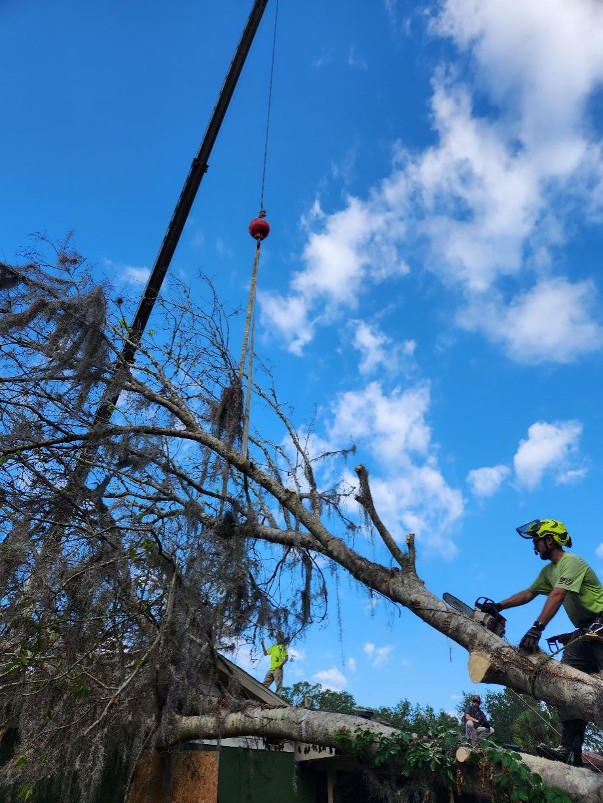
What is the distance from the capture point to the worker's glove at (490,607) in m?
Answer: 5.14

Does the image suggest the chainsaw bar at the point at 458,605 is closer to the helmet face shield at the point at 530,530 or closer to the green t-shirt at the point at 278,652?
the helmet face shield at the point at 530,530

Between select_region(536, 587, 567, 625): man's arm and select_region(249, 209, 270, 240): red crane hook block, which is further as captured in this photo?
select_region(249, 209, 270, 240): red crane hook block

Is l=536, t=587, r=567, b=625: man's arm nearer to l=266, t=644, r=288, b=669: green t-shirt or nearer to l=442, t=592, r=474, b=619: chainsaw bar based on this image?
l=442, t=592, r=474, b=619: chainsaw bar

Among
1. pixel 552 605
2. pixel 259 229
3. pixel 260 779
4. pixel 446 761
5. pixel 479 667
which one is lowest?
pixel 446 761

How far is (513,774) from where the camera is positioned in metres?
4.53

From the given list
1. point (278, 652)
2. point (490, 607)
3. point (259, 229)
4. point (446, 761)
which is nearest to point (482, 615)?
point (490, 607)

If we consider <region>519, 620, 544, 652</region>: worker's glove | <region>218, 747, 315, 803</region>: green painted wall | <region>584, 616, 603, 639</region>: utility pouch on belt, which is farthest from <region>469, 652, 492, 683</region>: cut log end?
<region>218, 747, 315, 803</region>: green painted wall

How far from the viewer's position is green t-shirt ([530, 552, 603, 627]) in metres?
4.82

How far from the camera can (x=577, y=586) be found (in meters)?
4.78

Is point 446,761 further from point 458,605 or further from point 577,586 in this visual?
point 577,586

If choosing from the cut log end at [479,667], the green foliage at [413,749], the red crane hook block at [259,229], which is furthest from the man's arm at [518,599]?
the red crane hook block at [259,229]

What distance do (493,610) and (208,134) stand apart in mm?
7410

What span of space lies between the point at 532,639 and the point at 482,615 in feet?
1.61

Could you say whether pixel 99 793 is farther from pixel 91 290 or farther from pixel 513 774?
pixel 91 290
